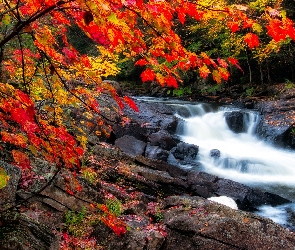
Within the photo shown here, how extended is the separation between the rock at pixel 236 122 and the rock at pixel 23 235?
1451 centimetres

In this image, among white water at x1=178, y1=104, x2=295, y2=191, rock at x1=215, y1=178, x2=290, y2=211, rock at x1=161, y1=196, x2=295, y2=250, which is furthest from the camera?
white water at x1=178, y1=104, x2=295, y2=191

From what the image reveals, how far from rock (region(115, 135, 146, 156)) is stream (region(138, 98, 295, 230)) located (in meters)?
2.57

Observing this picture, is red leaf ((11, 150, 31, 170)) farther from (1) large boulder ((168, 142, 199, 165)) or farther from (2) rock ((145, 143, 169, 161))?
(1) large boulder ((168, 142, 199, 165))

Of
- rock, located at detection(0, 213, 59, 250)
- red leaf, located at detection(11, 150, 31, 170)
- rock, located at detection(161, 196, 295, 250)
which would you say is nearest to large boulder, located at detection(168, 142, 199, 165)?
rock, located at detection(161, 196, 295, 250)

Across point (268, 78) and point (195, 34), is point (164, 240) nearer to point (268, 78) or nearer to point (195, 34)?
point (268, 78)

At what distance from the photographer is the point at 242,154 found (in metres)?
14.0

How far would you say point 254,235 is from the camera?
16.8ft

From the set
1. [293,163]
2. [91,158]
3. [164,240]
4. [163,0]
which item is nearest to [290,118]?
[293,163]

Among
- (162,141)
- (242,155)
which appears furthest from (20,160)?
(242,155)

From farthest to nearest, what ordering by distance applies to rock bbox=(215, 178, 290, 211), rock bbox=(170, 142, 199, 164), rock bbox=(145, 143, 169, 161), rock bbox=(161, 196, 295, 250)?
rock bbox=(170, 142, 199, 164), rock bbox=(145, 143, 169, 161), rock bbox=(215, 178, 290, 211), rock bbox=(161, 196, 295, 250)

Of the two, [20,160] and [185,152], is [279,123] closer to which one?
[185,152]

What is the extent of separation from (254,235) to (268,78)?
18058 mm

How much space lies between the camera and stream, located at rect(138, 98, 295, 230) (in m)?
10.7

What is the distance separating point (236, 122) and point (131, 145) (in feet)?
24.2
